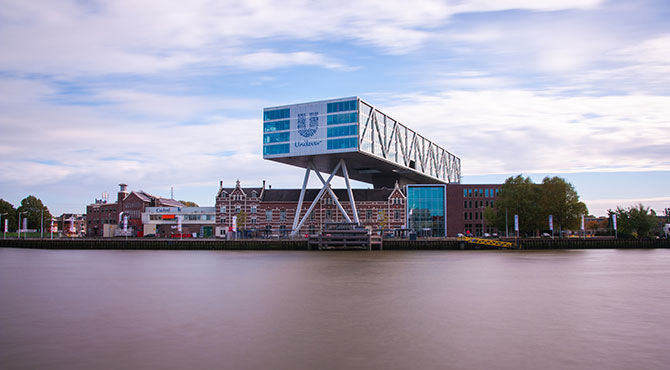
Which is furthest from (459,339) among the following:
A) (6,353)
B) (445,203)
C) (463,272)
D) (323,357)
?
(445,203)

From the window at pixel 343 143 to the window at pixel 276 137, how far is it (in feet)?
29.0

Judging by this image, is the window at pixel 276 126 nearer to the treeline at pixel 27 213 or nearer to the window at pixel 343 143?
the window at pixel 343 143

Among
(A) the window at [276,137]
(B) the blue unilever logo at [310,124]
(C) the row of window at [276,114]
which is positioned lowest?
(A) the window at [276,137]

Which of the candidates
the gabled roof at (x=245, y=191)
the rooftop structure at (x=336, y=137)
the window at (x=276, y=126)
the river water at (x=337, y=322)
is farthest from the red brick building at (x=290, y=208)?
the river water at (x=337, y=322)

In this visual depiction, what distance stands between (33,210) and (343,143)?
94.6m

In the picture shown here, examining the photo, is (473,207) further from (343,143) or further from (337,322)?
(337,322)

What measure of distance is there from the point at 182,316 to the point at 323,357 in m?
8.77

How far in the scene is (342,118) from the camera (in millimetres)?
92375

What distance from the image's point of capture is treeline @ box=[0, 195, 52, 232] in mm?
139250

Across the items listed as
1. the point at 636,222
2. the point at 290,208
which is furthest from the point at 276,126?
the point at 636,222

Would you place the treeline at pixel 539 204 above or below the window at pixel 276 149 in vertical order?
below

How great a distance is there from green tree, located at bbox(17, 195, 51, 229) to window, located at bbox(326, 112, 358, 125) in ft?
288

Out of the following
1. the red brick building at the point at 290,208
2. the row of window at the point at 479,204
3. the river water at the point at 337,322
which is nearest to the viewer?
the river water at the point at 337,322

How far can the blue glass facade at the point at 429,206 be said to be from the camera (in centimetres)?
11838
